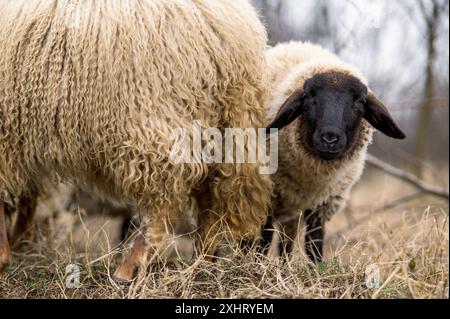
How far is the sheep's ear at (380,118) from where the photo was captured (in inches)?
181

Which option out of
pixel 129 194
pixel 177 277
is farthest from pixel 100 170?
pixel 177 277

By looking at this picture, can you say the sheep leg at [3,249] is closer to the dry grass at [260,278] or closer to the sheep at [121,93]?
the dry grass at [260,278]

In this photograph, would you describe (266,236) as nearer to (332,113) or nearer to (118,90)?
(332,113)

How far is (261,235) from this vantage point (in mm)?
4988

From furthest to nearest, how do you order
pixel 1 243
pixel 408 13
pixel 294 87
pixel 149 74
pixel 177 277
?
1. pixel 408 13
2. pixel 294 87
3. pixel 1 243
4. pixel 149 74
5. pixel 177 277

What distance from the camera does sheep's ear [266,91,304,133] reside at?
449cm

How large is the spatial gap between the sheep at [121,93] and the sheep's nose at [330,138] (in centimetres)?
54

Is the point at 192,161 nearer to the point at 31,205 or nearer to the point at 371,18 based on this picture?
the point at 31,205

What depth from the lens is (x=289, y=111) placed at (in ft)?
14.9

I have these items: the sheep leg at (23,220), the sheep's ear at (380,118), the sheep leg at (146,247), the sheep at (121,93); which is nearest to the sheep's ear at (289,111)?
the sheep at (121,93)

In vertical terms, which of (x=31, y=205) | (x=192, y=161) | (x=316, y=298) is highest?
(x=192, y=161)

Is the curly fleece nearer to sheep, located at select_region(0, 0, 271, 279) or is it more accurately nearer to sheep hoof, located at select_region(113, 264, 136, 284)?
sheep, located at select_region(0, 0, 271, 279)

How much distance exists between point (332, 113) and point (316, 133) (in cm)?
17
